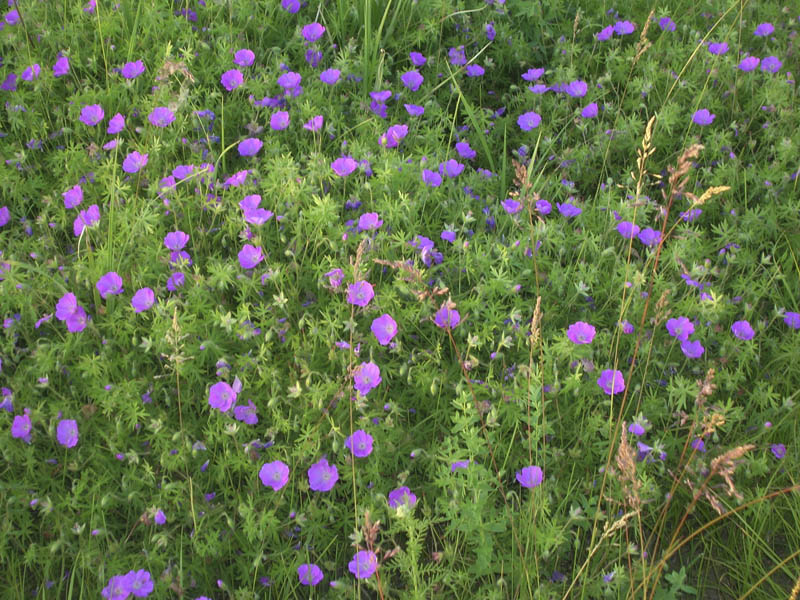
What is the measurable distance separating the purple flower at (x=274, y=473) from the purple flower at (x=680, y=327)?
1382 mm

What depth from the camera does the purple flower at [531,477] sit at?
2121 mm

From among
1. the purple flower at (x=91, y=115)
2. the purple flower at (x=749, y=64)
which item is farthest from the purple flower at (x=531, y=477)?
the purple flower at (x=749, y=64)

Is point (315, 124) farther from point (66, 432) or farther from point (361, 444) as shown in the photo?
point (66, 432)

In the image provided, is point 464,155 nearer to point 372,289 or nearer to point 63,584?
point 372,289

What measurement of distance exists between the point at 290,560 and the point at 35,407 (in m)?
0.95

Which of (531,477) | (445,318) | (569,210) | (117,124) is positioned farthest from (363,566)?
(117,124)

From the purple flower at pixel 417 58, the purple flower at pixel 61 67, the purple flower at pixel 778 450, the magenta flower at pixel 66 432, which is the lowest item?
the purple flower at pixel 778 450

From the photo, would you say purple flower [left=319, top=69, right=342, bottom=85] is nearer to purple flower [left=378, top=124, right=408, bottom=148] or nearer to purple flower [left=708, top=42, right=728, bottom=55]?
purple flower [left=378, top=124, right=408, bottom=148]

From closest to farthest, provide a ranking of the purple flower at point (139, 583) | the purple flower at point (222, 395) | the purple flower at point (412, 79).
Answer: the purple flower at point (139, 583)
the purple flower at point (222, 395)
the purple flower at point (412, 79)

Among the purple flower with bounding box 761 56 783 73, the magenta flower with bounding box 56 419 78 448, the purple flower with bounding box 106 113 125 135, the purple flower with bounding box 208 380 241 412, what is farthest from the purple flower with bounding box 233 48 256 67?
the purple flower with bounding box 761 56 783 73

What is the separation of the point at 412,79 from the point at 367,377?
171 cm

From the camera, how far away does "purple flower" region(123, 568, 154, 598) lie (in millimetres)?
1931

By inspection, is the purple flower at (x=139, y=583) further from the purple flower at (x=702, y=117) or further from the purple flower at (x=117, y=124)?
the purple flower at (x=702, y=117)

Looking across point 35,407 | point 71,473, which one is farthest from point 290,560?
point 35,407
